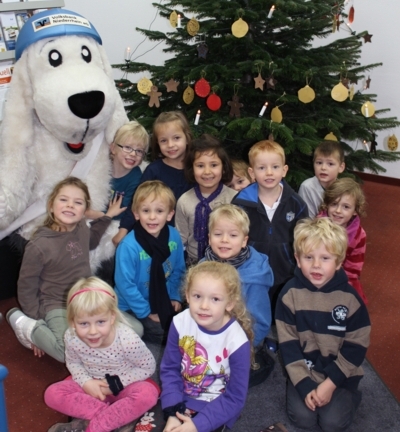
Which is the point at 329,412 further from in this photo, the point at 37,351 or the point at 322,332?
the point at 37,351

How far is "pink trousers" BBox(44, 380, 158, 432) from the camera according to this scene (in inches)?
67.4

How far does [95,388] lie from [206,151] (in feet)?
3.72

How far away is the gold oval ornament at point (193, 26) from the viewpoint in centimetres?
269

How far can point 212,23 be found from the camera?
2719 mm

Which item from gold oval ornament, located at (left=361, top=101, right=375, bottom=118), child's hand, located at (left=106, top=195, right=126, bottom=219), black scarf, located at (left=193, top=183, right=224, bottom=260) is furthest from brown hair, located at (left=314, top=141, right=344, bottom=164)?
child's hand, located at (left=106, top=195, right=126, bottom=219)

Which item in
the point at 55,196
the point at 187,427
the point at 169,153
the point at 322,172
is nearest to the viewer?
the point at 187,427

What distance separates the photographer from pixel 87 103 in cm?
218

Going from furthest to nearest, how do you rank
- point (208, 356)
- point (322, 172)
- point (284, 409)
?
point (322, 172) → point (284, 409) → point (208, 356)

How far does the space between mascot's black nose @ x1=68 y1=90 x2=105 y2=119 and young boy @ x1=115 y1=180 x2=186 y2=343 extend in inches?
15.2

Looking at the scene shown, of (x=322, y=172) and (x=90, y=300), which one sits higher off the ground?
(x=322, y=172)

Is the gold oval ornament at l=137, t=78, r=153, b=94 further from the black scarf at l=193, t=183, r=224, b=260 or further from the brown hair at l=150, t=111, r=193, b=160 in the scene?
the black scarf at l=193, t=183, r=224, b=260

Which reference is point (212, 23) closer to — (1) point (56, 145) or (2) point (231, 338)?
(1) point (56, 145)

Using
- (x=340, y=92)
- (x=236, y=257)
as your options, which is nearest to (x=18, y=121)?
(x=236, y=257)

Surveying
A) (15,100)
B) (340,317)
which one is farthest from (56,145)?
(340,317)
